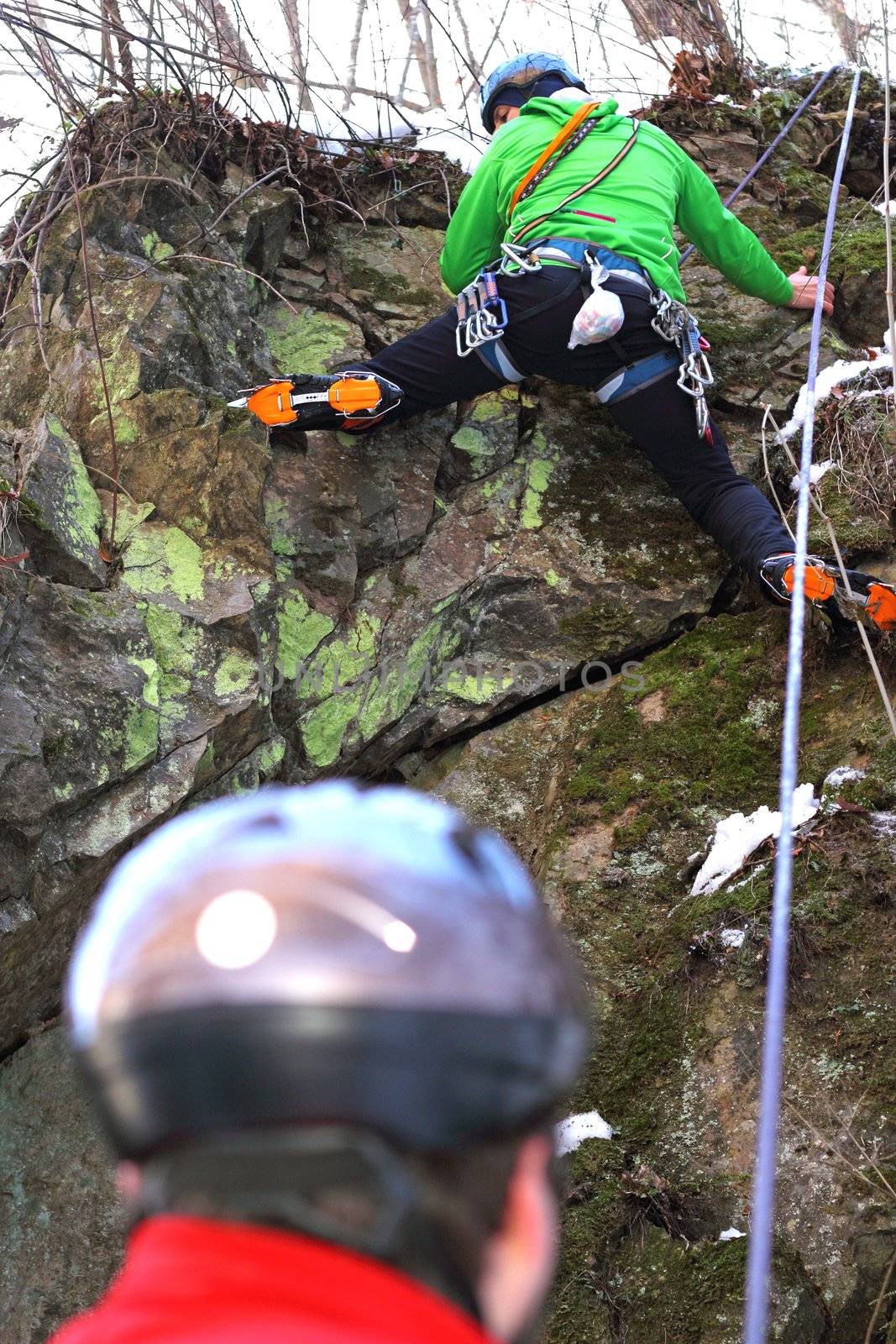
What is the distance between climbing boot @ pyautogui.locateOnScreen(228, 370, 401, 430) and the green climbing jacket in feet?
2.22

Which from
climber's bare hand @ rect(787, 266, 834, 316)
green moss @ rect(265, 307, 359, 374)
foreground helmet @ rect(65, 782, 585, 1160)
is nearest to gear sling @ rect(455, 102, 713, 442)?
green moss @ rect(265, 307, 359, 374)

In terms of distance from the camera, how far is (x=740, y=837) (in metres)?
2.79

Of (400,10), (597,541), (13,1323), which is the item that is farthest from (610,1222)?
(400,10)

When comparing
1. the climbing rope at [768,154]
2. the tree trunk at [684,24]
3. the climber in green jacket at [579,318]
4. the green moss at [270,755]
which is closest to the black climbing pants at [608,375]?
the climber in green jacket at [579,318]

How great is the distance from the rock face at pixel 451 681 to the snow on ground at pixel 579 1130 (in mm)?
24

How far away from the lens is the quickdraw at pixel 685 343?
3555mm

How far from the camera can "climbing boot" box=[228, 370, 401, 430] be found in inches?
141

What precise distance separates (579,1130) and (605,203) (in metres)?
2.86

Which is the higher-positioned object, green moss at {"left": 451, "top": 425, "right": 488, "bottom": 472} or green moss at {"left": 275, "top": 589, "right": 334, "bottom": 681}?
green moss at {"left": 451, "top": 425, "right": 488, "bottom": 472}

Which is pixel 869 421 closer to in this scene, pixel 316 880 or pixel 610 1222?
pixel 610 1222

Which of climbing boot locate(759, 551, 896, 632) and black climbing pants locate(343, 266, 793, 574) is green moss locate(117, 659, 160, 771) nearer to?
black climbing pants locate(343, 266, 793, 574)

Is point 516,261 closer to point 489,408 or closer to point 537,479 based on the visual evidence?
point 489,408

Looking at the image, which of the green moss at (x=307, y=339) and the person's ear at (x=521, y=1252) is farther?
the green moss at (x=307, y=339)

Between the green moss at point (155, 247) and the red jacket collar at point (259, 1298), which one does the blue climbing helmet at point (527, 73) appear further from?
the red jacket collar at point (259, 1298)
